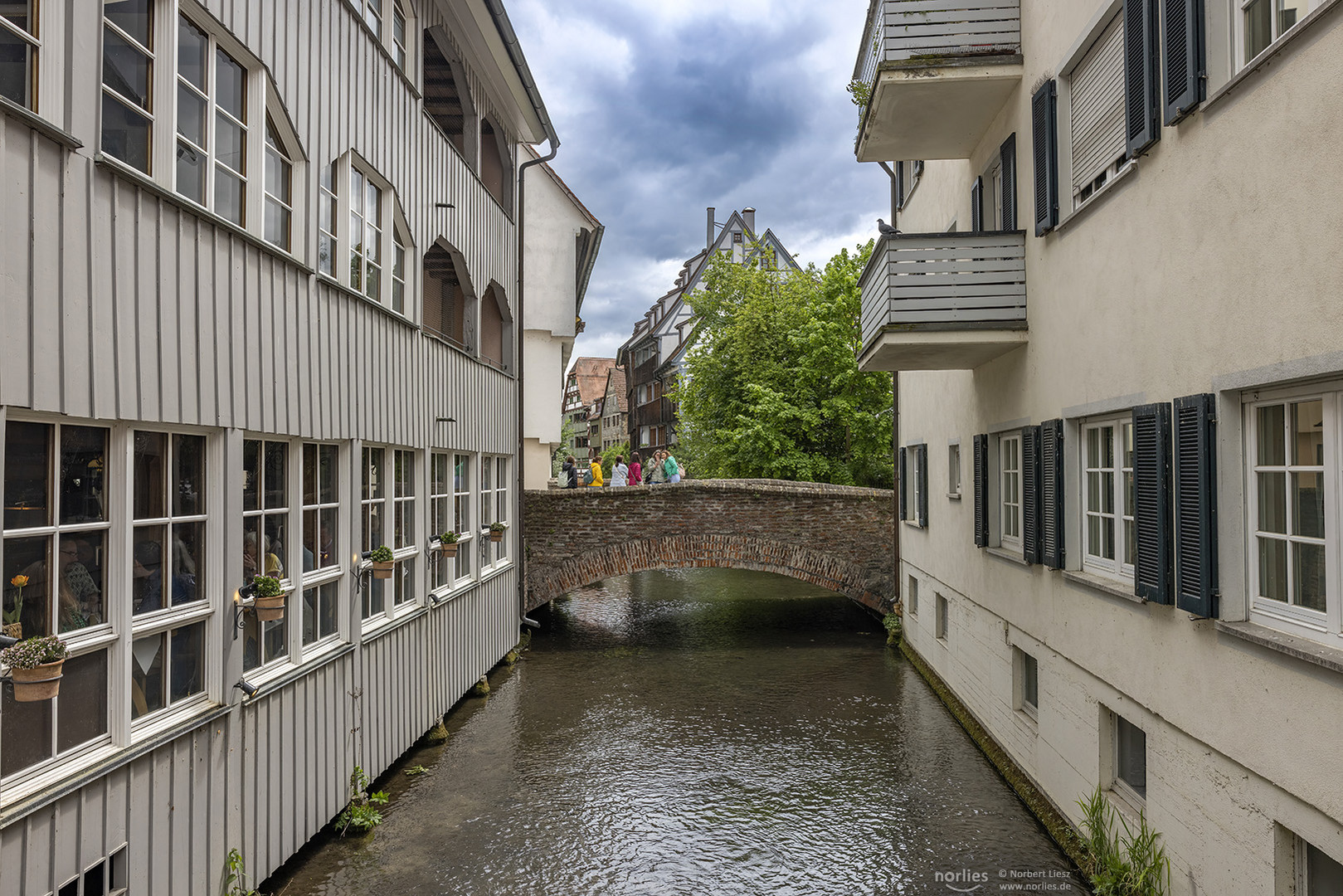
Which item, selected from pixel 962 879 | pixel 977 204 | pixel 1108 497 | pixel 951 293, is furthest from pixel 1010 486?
pixel 962 879

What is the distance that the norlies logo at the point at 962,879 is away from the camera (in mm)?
Result: 6316

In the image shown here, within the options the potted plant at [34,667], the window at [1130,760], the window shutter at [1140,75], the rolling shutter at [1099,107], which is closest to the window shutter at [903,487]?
the rolling shutter at [1099,107]

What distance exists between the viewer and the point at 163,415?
474cm

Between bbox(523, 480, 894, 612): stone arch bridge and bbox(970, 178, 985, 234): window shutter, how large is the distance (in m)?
6.72

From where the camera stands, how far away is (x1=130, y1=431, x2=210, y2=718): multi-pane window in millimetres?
4734

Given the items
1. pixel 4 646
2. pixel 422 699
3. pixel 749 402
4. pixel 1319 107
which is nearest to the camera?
pixel 4 646

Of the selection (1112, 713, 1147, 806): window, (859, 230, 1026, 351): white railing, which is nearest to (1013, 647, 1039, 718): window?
(1112, 713, 1147, 806): window

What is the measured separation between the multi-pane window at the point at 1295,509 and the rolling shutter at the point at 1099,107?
2485mm

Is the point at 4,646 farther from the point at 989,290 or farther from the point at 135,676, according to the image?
the point at 989,290

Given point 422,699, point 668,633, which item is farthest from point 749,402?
point 422,699

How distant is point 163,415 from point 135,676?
1.32 metres

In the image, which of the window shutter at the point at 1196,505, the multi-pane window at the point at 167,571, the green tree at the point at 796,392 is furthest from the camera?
the green tree at the point at 796,392

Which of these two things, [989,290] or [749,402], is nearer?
[989,290]

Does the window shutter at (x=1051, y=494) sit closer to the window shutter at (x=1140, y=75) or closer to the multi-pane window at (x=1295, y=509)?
the window shutter at (x=1140, y=75)
